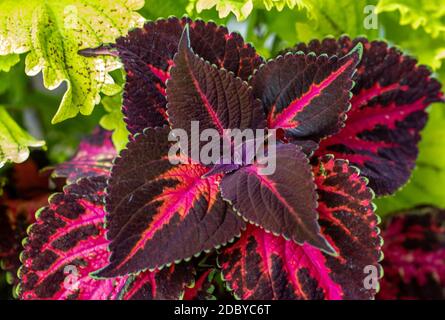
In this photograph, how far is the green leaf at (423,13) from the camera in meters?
0.71

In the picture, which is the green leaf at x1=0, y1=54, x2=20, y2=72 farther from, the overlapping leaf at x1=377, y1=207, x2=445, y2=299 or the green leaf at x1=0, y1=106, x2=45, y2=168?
the overlapping leaf at x1=377, y1=207, x2=445, y2=299

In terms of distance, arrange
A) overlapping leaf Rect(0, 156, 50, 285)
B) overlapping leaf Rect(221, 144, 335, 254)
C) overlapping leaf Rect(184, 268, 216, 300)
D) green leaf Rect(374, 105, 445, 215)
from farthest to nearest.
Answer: green leaf Rect(374, 105, 445, 215)
overlapping leaf Rect(0, 156, 50, 285)
overlapping leaf Rect(184, 268, 216, 300)
overlapping leaf Rect(221, 144, 335, 254)

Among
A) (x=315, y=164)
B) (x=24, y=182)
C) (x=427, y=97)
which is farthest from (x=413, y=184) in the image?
(x=24, y=182)

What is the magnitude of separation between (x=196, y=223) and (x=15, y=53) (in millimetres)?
295

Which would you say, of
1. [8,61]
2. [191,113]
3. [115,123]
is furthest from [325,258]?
[8,61]

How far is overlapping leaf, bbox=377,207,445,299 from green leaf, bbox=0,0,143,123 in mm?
421

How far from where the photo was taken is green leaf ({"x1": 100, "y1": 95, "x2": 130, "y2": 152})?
2.22ft

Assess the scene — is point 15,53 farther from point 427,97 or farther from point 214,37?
point 427,97

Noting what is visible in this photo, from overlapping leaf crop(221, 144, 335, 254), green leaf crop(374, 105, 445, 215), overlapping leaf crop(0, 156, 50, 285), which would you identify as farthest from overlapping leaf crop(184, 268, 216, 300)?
green leaf crop(374, 105, 445, 215)

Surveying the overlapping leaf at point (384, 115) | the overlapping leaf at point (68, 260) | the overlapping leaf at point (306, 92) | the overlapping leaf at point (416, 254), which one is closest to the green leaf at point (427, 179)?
the overlapping leaf at point (416, 254)

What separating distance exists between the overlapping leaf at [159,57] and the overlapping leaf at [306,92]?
3 cm

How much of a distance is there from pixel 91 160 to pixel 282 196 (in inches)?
12.2

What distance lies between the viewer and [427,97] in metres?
0.66

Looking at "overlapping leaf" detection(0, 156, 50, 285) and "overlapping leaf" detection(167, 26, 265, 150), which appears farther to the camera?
"overlapping leaf" detection(0, 156, 50, 285)
